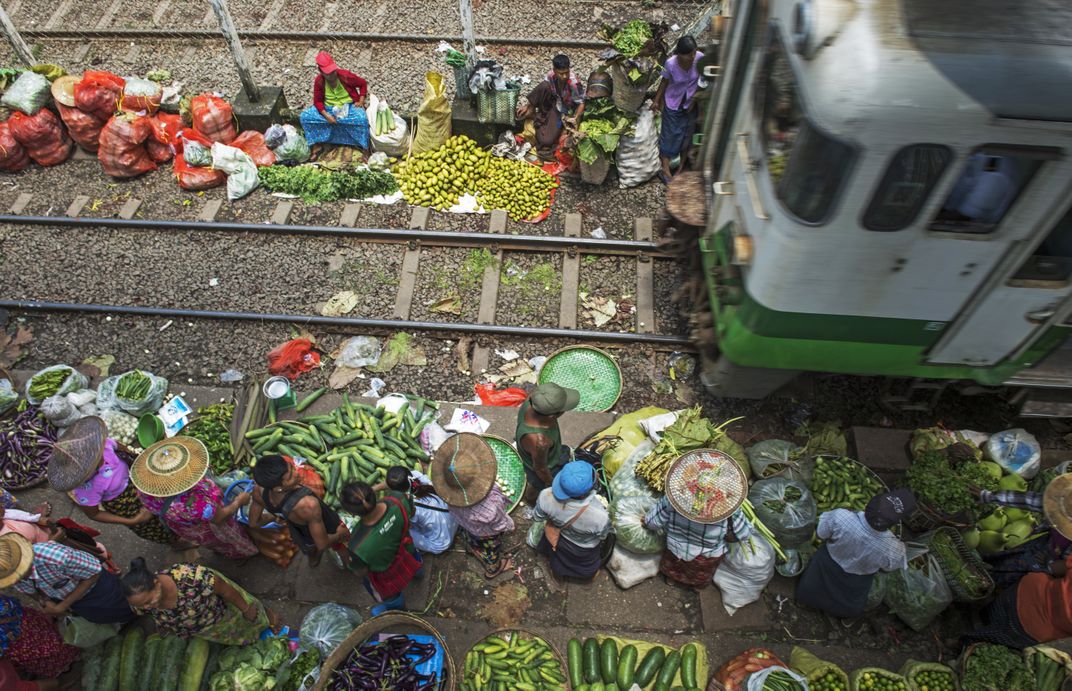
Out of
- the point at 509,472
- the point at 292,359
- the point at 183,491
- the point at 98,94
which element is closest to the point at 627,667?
the point at 509,472

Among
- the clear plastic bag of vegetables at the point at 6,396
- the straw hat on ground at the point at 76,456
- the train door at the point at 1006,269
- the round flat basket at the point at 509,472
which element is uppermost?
the train door at the point at 1006,269

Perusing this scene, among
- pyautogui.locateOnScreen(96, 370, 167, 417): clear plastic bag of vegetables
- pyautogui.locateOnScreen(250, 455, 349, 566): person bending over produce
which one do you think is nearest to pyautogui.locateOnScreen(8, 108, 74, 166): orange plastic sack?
pyautogui.locateOnScreen(96, 370, 167, 417): clear plastic bag of vegetables

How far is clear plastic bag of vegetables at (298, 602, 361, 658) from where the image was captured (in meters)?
5.03

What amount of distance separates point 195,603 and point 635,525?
3.33 m

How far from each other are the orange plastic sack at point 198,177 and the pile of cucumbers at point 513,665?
7.07 meters

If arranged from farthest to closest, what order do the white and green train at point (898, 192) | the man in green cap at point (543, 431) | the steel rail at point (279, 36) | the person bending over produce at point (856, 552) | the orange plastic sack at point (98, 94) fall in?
the steel rail at point (279, 36) < the orange plastic sack at point (98, 94) < the man in green cap at point (543, 431) < the person bending over produce at point (856, 552) < the white and green train at point (898, 192)

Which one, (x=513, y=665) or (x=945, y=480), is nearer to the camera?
(x=513, y=665)

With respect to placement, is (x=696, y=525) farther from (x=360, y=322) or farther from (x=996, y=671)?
(x=360, y=322)

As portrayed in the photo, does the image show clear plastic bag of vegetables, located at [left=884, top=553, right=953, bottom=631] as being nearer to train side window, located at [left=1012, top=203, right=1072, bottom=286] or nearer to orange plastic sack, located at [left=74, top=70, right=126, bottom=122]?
train side window, located at [left=1012, top=203, right=1072, bottom=286]

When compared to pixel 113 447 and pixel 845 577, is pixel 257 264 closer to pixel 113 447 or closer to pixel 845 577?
pixel 113 447

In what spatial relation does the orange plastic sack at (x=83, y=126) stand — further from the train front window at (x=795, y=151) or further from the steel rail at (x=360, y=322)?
the train front window at (x=795, y=151)

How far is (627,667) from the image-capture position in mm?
4895

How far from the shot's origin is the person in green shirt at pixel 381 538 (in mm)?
4336

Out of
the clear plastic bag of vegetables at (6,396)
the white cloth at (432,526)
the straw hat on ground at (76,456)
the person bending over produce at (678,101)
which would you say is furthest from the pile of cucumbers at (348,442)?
the person bending over produce at (678,101)
